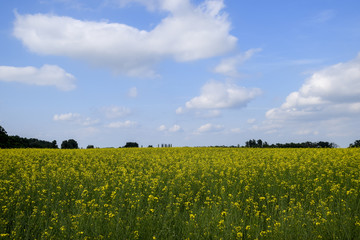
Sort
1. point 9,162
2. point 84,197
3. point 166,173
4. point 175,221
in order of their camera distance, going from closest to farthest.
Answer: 1. point 175,221
2. point 84,197
3. point 166,173
4. point 9,162

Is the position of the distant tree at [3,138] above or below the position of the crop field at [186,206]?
above

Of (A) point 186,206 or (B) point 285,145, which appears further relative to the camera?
(B) point 285,145

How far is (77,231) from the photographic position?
5891 millimetres

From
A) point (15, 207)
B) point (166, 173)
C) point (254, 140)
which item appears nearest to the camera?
point (15, 207)

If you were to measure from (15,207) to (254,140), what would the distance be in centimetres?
3256

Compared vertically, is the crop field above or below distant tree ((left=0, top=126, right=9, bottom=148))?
below

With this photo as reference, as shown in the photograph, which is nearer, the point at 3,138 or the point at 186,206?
the point at 186,206

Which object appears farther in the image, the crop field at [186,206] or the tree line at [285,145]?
the tree line at [285,145]

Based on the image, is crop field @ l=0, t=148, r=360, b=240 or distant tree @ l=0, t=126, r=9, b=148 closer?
crop field @ l=0, t=148, r=360, b=240

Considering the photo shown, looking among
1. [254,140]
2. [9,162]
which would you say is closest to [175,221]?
[9,162]

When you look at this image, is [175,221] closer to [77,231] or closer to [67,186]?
[77,231]

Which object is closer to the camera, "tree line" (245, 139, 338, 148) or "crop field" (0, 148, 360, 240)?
"crop field" (0, 148, 360, 240)

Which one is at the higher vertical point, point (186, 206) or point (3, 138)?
point (3, 138)

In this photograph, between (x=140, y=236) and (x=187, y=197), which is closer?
(x=140, y=236)
